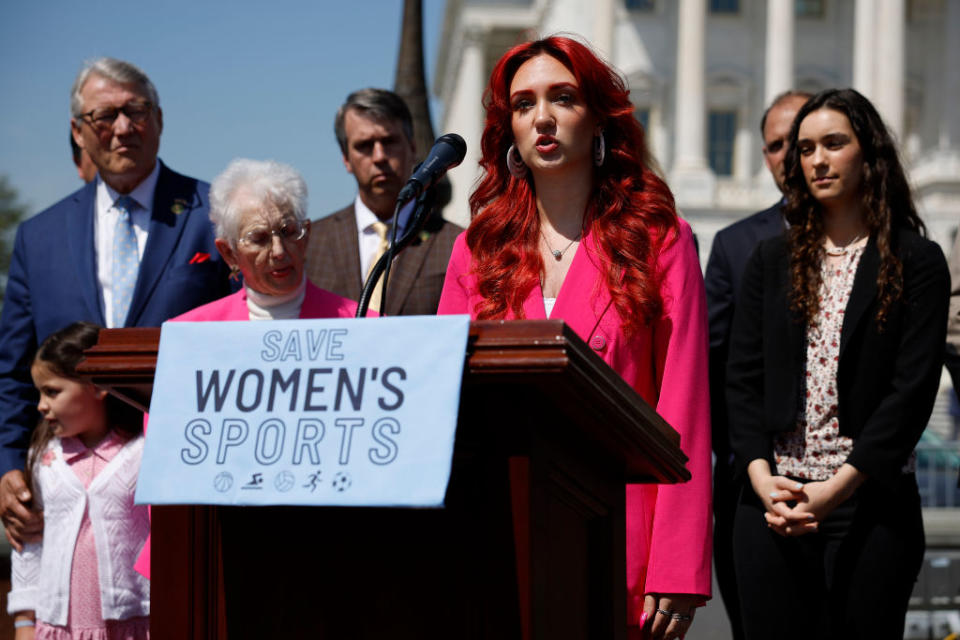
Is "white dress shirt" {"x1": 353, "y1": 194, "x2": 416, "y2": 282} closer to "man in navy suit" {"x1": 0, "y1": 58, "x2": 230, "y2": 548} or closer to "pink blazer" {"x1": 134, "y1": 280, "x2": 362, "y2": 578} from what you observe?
"man in navy suit" {"x1": 0, "y1": 58, "x2": 230, "y2": 548}

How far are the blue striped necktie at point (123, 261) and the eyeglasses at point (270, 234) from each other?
1.10 meters

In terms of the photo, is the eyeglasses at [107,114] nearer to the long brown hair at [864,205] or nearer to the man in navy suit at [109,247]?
the man in navy suit at [109,247]

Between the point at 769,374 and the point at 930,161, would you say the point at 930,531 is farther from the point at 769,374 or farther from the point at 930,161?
the point at 930,161

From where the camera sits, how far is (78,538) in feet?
14.0

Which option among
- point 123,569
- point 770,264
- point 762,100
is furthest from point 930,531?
point 762,100

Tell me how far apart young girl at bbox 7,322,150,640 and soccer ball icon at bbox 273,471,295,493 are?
2406 millimetres

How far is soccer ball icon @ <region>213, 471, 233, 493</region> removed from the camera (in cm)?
201

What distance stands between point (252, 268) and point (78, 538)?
1.18 metres

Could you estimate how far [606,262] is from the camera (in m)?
3.01

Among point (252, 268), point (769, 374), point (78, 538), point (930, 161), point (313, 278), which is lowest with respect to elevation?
point (78, 538)

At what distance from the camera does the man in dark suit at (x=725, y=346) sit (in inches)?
191

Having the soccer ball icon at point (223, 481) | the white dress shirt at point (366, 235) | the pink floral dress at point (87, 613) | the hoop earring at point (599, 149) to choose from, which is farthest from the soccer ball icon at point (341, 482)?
the white dress shirt at point (366, 235)

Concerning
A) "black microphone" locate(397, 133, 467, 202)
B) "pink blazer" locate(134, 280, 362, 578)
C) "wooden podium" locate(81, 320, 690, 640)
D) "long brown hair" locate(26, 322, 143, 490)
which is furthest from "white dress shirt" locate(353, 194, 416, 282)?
"wooden podium" locate(81, 320, 690, 640)

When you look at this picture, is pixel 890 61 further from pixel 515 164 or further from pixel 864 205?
pixel 515 164
